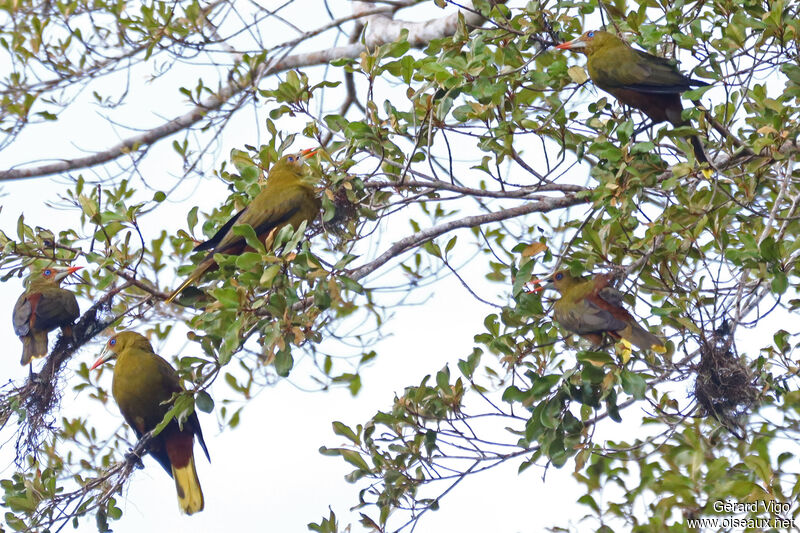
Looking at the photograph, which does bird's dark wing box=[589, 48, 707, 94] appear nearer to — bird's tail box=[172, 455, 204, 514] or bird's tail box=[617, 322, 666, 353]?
bird's tail box=[617, 322, 666, 353]

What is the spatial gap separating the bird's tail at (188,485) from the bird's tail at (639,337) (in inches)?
119

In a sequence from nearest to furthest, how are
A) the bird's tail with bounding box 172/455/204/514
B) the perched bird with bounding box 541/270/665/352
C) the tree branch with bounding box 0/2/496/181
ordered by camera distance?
1. the perched bird with bounding box 541/270/665/352
2. the bird's tail with bounding box 172/455/204/514
3. the tree branch with bounding box 0/2/496/181

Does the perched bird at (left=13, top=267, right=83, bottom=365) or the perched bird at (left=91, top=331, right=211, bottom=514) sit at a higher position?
the perched bird at (left=13, top=267, right=83, bottom=365)

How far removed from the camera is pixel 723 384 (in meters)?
4.00

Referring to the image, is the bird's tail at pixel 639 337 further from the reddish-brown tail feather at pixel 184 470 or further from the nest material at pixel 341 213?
the reddish-brown tail feather at pixel 184 470

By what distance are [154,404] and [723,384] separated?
3.39 m

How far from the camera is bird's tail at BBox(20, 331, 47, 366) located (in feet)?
20.4

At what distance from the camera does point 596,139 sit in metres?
4.30

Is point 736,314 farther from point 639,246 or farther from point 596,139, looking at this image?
point 596,139

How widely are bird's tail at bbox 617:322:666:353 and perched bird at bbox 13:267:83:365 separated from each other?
346cm

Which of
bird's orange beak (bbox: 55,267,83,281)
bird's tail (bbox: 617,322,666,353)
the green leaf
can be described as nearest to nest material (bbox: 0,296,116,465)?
bird's orange beak (bbox: 55,267,83,281)

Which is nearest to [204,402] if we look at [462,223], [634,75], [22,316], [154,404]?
[462,223]

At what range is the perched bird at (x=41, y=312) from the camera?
6094 mm

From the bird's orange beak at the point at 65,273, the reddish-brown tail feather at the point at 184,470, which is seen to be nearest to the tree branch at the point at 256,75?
the bird's orange beak at the point at 65,273
